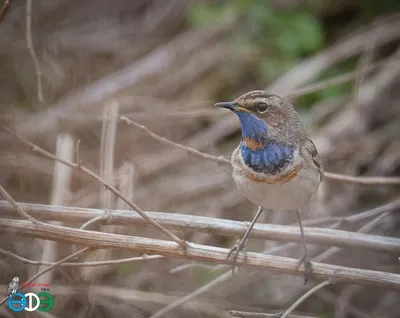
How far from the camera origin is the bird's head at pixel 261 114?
217 centimetres

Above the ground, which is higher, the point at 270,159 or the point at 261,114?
the point at 261,114

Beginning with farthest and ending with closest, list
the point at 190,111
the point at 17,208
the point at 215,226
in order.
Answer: the point at 190,111, the point at 215,226, the point at 17,208

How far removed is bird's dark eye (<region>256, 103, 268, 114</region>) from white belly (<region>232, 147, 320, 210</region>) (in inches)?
8.8

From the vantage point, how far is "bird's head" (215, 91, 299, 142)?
217 cm

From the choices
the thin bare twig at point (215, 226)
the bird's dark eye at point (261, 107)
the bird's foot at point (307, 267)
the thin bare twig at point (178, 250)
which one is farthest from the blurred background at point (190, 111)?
the bird's dark eye at point (261, 107)

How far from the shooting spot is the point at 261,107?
2191 millimetres

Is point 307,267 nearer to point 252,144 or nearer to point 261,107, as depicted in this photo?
point 252,144

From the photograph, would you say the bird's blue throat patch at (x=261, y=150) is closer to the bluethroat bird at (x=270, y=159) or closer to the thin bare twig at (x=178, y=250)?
the bluethroat bird at (x=270, y=159)

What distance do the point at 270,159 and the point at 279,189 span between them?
12 cm

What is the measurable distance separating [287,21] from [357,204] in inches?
65.3

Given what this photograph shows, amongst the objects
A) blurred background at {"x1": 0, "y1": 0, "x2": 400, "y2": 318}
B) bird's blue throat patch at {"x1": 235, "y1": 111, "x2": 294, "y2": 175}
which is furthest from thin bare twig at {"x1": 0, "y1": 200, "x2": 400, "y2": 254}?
bird's blue throat patch at {"x1": 235, "y1": 111, "x2": 294, "y2": 175}

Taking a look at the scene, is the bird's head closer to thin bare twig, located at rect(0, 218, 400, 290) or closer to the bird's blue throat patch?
the bird's blue throat patch

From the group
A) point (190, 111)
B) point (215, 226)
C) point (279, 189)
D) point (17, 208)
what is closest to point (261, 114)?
point (279, 189)

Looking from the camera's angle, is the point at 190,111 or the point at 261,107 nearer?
the point at 261,107
